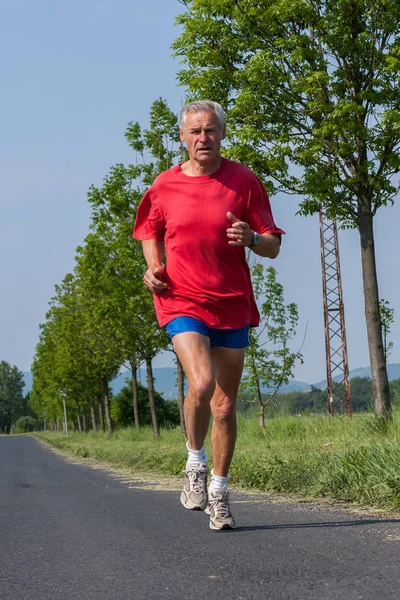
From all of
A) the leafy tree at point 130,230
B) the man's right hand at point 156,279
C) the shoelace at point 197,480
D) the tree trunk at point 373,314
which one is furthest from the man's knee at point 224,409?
the leafy tree at point 130,230

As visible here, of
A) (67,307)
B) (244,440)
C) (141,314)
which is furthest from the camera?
(67,307)

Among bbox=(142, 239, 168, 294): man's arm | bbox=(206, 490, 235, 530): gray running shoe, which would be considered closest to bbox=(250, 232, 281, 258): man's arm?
bbox=(142, 239, 168, 294): man's arm

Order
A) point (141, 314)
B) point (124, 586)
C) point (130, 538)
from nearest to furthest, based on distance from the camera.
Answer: point (124, 586), point (130, 538), point (141, 314)

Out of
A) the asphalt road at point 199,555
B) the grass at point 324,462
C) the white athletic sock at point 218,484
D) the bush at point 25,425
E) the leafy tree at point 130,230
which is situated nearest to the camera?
the asphalt road at point 199,555

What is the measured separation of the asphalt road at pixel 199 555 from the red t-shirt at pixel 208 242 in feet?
4.19

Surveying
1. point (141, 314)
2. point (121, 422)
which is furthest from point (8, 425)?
point (141, 314)

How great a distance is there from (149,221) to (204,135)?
0.65 metres

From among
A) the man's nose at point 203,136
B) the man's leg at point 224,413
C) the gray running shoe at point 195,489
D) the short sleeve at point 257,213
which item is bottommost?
the gray running shoe at point 195,489

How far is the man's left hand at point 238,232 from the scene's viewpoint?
5.07 meters

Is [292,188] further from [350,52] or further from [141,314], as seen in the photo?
[141,314]

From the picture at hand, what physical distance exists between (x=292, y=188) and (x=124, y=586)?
11.3m

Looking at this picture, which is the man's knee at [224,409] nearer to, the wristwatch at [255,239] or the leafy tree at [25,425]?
the wristwatch at [255,239]

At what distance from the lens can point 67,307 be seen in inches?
1895

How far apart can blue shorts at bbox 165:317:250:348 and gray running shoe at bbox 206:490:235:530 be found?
2.85ft
